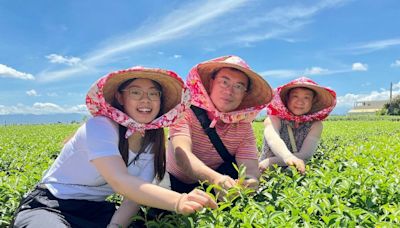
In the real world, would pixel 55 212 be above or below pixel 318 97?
below

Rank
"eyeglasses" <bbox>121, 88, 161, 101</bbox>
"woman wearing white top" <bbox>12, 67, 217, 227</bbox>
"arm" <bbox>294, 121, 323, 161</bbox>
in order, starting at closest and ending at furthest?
"woman wearing white top" <bbox>12, 67, 217, 227</bbox> → "eyeglasses" <bbox>121, 88, 161, 101</bbox> → "arm" <bbox>294, 121, 323, 161</bbox>

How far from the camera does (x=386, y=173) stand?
2.89 m

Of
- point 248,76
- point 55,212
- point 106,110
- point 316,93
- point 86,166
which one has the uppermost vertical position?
point 248,76

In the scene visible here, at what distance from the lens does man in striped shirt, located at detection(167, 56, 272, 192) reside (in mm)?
3135

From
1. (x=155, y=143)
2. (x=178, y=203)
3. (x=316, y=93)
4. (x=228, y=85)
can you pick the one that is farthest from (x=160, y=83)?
(x=316, y=93)

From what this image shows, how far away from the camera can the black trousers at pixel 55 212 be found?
2328 mm

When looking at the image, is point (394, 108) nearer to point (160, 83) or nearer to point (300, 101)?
point (300, 101)

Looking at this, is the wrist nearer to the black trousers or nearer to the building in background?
the black trousers

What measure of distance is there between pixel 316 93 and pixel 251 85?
116cm

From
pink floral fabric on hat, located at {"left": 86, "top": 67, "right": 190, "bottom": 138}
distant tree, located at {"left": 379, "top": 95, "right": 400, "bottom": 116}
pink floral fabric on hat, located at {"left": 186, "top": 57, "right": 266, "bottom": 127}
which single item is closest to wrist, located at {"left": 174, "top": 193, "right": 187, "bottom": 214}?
pink floral fabric on hat, located at {"left": 86, "top": 67, "right": 190, "bottom": 138}

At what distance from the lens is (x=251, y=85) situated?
11.2ft

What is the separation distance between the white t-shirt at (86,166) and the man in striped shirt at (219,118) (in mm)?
452

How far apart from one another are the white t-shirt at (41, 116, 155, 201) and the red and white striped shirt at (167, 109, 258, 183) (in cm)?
57

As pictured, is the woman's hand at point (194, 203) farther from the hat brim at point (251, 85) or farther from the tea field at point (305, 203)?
the hat brim at point (251, 85)
